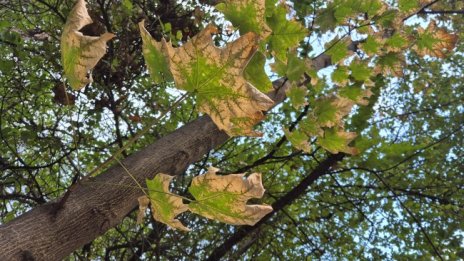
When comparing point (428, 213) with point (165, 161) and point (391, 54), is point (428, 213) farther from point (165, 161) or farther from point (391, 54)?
point (165, 161)

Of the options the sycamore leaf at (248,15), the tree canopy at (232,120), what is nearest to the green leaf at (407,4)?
the tree canopy at (232,120)

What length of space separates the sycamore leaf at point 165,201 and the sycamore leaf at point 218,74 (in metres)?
0.20

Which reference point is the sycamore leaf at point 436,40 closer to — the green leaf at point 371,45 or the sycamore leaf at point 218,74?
the green leaf at point 371,45

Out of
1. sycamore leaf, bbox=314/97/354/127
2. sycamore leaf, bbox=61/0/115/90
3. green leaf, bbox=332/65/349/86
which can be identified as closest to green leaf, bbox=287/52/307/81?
sycamore leaf, bbox=314/97/354/127

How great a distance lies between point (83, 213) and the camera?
3.90ft

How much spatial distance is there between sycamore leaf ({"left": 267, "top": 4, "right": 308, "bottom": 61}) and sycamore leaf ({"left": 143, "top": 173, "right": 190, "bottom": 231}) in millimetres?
613

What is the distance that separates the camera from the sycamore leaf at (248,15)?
3.53ft

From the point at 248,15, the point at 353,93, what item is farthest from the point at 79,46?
the point at 353,93

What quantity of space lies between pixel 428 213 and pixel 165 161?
131 inches

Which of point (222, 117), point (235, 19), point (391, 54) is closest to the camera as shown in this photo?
point (222, 117)

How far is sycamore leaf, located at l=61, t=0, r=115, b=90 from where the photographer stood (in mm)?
727

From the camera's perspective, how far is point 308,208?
4078mm

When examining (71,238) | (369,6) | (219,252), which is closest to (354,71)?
(369,6)

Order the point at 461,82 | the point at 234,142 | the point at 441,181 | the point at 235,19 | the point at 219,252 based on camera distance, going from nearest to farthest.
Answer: the point at 235,19 < the point at 219,252 < the point at 234,142 < the point at 441,181 < the point at 461,82
